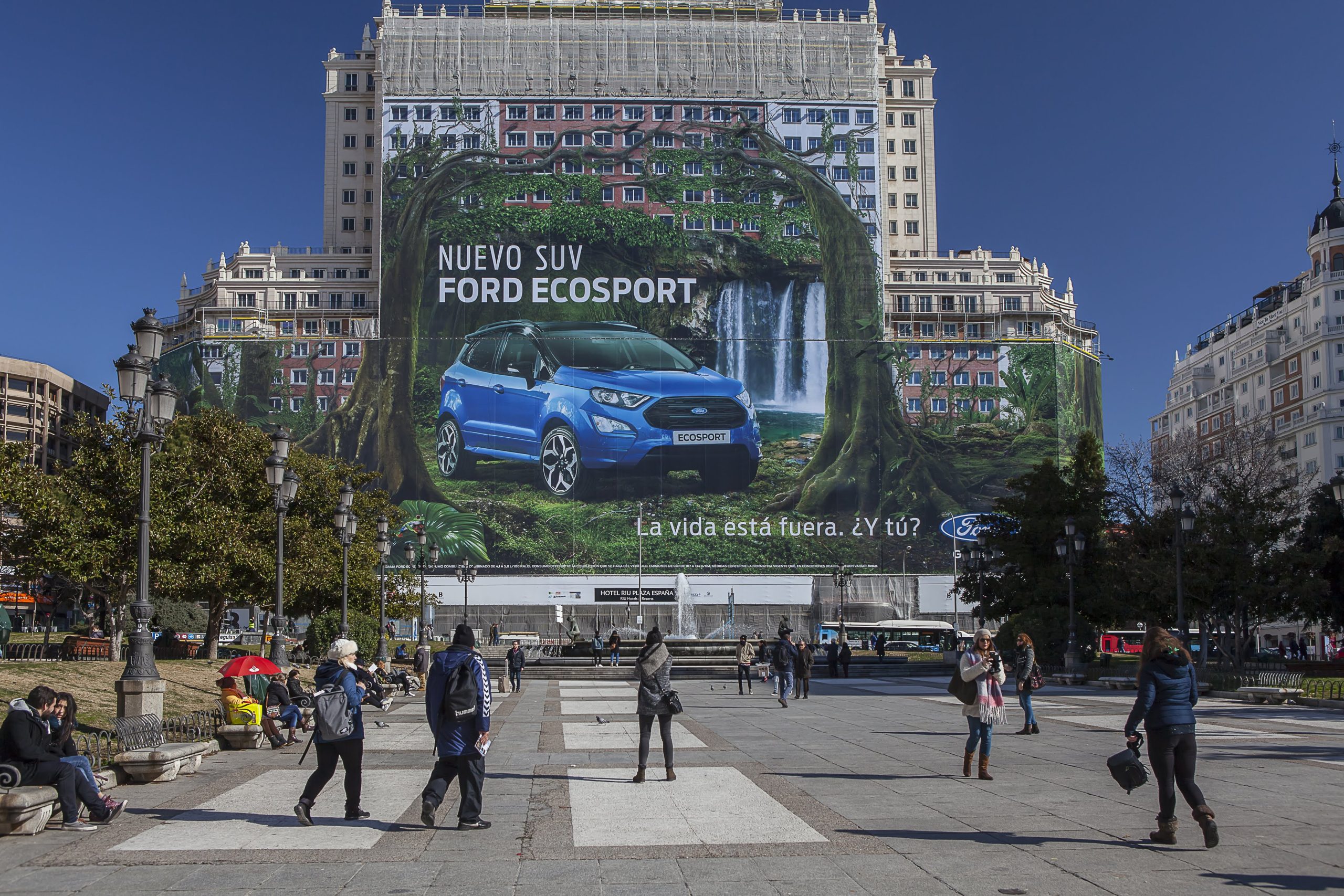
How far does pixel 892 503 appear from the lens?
8456cm

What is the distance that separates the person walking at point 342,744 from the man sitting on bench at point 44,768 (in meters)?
1.68

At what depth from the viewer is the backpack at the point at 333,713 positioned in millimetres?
9680

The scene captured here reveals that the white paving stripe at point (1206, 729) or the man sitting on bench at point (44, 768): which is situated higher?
the man sitting on bench at point (44, 768)

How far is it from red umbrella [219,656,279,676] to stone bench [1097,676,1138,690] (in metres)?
21.1

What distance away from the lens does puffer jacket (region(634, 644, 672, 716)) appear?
12.4 metres

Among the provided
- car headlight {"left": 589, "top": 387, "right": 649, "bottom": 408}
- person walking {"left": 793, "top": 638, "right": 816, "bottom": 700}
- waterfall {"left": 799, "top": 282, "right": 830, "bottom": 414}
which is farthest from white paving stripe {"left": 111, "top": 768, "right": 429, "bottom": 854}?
waterfall {"left": 799, "top": 282, "right": 830, "bottom": 414}

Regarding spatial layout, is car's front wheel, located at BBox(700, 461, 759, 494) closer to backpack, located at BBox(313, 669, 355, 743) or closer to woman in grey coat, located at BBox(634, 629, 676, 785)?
woman in grey coat, located at BBox(634, 629, 676, 785)

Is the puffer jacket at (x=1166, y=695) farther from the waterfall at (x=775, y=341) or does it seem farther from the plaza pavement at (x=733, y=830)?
the waterfall at (x=775, y=341)

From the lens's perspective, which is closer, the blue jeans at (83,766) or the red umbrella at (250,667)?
the blue jeans at (83,766)

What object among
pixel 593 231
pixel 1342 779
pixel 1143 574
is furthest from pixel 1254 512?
pixel 593 231

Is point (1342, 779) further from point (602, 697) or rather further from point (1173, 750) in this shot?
point (602, 697)

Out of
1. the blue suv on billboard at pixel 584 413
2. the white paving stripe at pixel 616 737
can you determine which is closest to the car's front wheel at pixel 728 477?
the blue suv on billboard at pixel 584 413

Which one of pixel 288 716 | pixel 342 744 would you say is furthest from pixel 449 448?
pixel 342 744

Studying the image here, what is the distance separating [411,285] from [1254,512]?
64.0 metres
